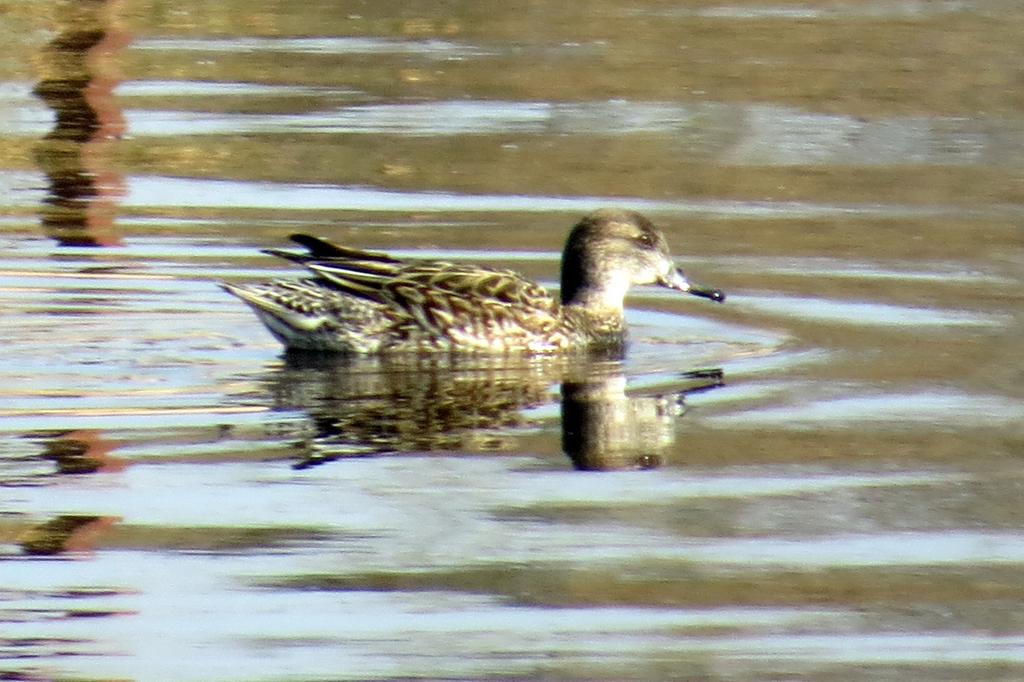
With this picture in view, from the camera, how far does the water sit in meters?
6.03

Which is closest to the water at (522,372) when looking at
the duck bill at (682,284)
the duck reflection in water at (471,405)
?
the duck reflection in water at (471,405)

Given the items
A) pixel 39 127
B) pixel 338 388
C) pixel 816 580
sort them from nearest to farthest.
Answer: pixel 816 580
pixel 338 388
pixel 39 127

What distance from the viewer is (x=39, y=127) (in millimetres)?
14633

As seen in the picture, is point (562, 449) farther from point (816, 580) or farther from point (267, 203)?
point (267, 203)

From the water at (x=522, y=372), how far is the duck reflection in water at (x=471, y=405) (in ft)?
0.08

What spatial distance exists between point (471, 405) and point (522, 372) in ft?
2.62

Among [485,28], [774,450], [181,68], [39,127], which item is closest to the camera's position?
[774,450]

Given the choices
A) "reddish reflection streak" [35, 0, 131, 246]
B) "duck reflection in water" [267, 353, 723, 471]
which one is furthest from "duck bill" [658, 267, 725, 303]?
"reddish reflection streak" [35, 0, 131, 246]

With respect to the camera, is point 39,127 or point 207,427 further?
point 39,127

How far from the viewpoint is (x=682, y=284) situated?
33.7 ft

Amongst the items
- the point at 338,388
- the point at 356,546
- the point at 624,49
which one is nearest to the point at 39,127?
the point at 624,49

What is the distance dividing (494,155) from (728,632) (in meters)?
7.70

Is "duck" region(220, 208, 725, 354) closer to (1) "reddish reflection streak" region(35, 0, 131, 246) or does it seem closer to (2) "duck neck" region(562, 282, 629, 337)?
(2) "duck neck" region(562, 282, 629, 337)

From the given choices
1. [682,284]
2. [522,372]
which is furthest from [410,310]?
[682,284]
